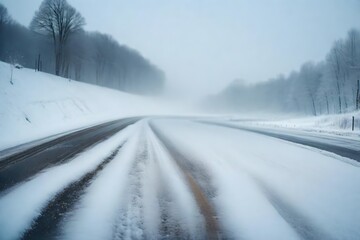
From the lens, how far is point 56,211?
3195 mm

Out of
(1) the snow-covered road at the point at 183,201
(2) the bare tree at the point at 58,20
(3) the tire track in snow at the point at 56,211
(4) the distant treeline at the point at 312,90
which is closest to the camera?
(3) the tire track in snow at the point at 56,211

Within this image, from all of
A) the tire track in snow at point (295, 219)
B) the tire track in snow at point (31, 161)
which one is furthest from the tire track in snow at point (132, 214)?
the tire track in snow at point (31, 161)

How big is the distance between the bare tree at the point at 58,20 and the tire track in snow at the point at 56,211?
33.0 meters

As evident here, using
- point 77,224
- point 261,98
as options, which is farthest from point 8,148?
point 261,98

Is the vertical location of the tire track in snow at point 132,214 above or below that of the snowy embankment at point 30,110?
below

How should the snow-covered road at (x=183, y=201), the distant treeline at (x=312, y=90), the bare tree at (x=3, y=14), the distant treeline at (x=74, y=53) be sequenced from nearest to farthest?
the snow-covered road at (x=183, y=201) → the distant treeline at (x=74, y=53) → the bare tree at (x=3, y=14) → the distant treeline at (x=312, y=90)

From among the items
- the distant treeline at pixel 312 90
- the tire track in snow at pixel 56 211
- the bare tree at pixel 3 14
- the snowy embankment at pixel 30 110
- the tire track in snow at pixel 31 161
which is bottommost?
the tire track in snow at pixel 56 211

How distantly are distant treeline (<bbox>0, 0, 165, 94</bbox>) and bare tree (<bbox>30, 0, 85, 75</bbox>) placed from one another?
0.14 meters

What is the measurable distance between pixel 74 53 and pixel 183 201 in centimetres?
4727

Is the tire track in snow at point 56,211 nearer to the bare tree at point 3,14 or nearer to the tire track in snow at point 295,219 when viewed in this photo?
the tire track in snow at point 295,219

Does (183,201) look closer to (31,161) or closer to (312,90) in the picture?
(31,161)

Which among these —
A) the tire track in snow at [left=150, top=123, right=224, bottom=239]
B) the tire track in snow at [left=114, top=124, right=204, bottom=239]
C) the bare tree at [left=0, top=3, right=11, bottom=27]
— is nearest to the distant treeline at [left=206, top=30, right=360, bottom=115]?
the tire track in snow at [left=150, top=123, right=224, bottom=239]

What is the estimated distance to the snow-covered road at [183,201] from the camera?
278 centimetres

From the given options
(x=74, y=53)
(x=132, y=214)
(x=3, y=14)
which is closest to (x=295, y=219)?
(x=132, y=214)
